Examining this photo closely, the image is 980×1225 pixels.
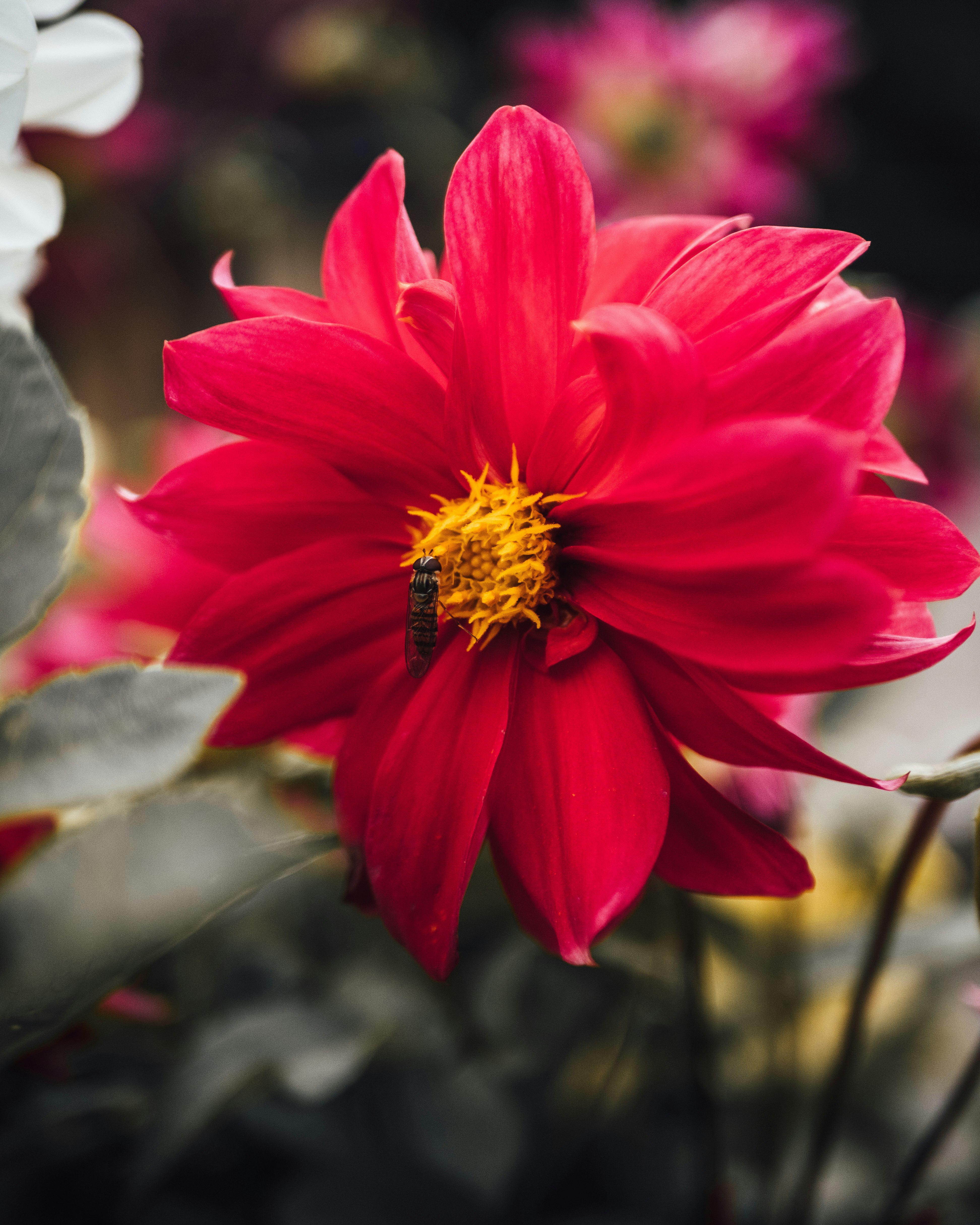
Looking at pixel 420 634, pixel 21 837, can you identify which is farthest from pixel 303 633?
pixel 21 837

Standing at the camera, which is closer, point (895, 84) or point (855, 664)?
point (855, 664)

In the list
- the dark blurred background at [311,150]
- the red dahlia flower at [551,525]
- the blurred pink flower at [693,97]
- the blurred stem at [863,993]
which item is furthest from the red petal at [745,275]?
the dark blurred background at [311,150]

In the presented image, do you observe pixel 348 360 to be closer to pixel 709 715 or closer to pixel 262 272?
pixel 709 715

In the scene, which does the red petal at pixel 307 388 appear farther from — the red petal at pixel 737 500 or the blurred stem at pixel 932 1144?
the blurred stem at pixel 932 1144

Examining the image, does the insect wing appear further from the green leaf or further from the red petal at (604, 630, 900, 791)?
the green leaf

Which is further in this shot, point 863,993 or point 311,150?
point 311,150

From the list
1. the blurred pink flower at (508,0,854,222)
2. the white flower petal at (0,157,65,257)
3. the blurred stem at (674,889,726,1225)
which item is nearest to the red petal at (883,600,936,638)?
the blurred stem at (674,889,726,1225)

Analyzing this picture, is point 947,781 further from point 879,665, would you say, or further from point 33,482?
point 33,482

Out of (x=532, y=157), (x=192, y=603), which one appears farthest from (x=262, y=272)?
(x=532, y=157)
